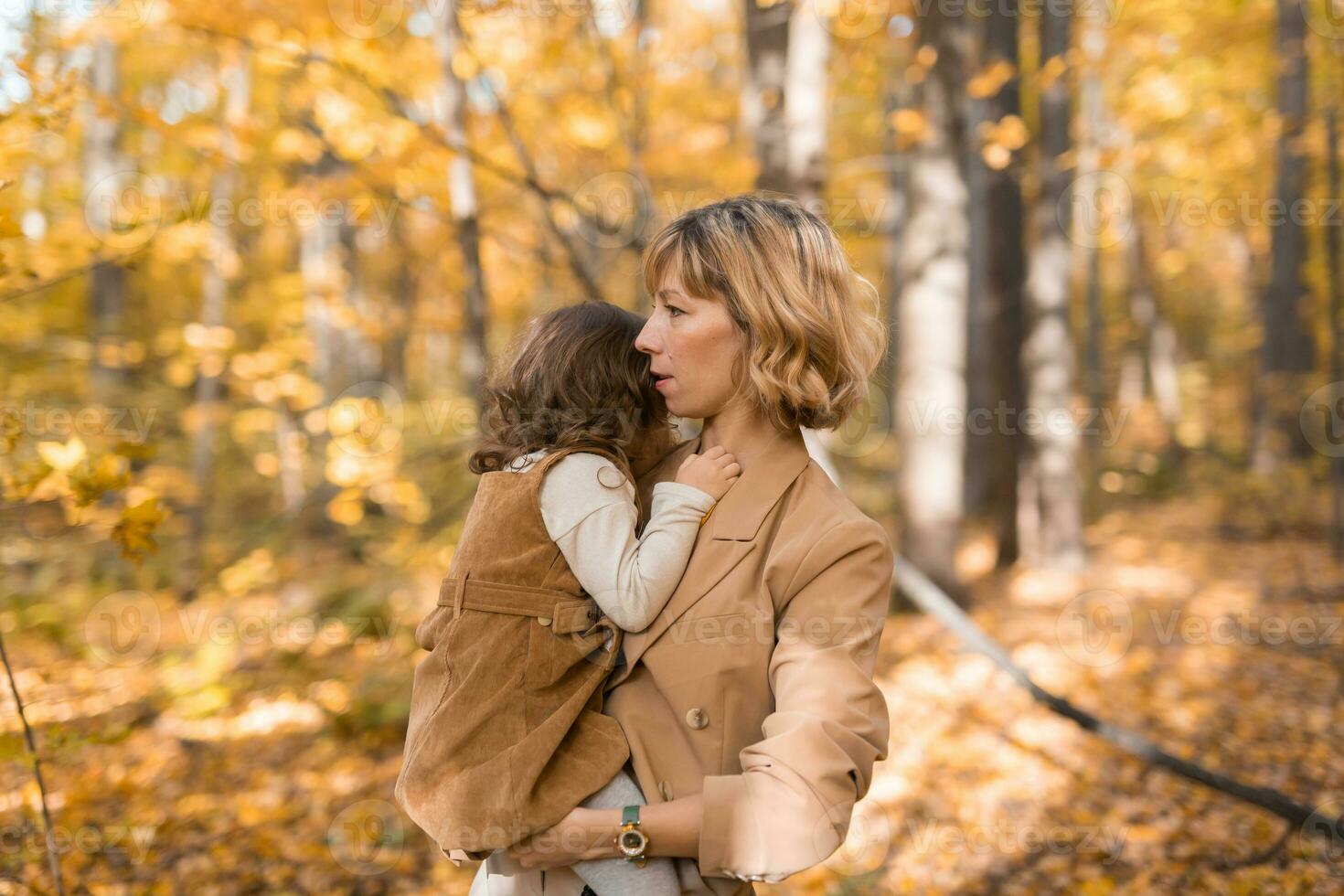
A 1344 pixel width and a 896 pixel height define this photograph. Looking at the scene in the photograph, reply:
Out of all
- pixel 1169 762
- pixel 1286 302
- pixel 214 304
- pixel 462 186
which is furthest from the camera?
pixel 1286 302

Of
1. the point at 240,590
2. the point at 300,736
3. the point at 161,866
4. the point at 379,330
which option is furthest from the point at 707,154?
the point at 161,866

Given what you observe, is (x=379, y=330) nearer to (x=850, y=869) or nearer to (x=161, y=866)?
(x=161, y=866)

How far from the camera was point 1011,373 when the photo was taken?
32.3 ft

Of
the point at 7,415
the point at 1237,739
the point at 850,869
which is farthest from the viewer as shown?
the point at 1237,739

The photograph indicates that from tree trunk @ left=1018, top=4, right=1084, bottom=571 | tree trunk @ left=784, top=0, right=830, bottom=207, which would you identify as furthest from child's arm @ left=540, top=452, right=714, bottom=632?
tree trunk @ left=1018, top=4, right=1084, bottom=571

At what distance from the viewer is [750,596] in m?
1.63

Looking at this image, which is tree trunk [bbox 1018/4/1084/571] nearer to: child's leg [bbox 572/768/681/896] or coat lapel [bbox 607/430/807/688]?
coat lapel [bbox 607/430/807/688]

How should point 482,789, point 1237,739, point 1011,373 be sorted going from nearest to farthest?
1. point 482,789
2. point 1237,739
3. point 1011,373

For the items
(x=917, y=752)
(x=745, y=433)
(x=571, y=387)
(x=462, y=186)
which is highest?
(x=462, y=186)

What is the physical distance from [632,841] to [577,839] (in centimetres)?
10

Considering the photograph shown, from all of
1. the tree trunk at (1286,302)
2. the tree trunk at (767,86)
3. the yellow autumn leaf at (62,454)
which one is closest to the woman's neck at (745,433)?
the yellow autumn leaf at (62,454)

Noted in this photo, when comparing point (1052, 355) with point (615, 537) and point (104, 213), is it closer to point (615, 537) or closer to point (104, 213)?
point (615, 537)

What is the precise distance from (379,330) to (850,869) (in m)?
4.50

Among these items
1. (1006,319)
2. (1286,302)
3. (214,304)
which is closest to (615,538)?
(1006,319)
